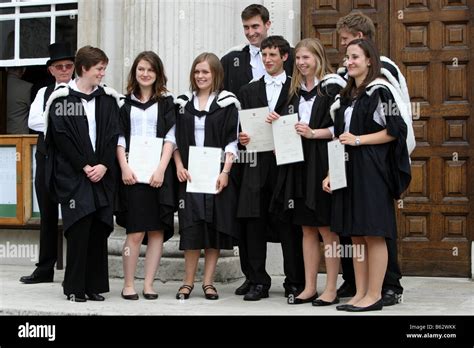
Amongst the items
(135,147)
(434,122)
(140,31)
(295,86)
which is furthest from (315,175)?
(140,31)

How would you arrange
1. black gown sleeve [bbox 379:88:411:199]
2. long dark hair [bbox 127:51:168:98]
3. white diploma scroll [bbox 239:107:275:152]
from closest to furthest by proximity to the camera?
black gown sleeve [bbox 379:88:411:199]
white diploma scroll [bbox 239:107:275:152]
long dark hair [bbox 127:51:168:98]

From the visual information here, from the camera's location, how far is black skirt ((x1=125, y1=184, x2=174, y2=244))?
8.36 meters

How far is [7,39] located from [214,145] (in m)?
4.12

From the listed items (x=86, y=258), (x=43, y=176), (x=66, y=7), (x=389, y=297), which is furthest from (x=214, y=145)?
(x=66, y=7)

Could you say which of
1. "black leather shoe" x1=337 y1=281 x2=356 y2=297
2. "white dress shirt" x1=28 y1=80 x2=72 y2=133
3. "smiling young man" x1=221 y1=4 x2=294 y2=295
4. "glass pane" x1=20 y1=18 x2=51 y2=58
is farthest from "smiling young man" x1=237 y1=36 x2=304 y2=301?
"glass pane" x1=20 y1=18 x2=51 y2=58

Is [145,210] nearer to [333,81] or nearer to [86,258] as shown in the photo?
[86,258]

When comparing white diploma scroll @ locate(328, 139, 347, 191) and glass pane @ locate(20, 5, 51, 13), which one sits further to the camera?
glass pane @ locate(20, 5, 51, 13)

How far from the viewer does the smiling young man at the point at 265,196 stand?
835cm

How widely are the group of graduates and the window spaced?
114 inches

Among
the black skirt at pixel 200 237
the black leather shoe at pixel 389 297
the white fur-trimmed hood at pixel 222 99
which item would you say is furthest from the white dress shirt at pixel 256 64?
the black leather shoe at pixel 389 297

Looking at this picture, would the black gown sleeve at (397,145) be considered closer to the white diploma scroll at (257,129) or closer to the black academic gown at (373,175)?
the black academic gown at (373,175)

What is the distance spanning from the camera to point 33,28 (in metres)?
11.4

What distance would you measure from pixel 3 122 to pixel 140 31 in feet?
7.69

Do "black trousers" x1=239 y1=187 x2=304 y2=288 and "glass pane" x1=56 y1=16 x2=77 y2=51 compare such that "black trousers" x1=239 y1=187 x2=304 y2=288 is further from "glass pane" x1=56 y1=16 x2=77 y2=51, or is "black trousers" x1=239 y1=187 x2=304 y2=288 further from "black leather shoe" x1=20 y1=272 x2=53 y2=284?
"glass pane" x1=56 y1=16 x2=77 y2=51
